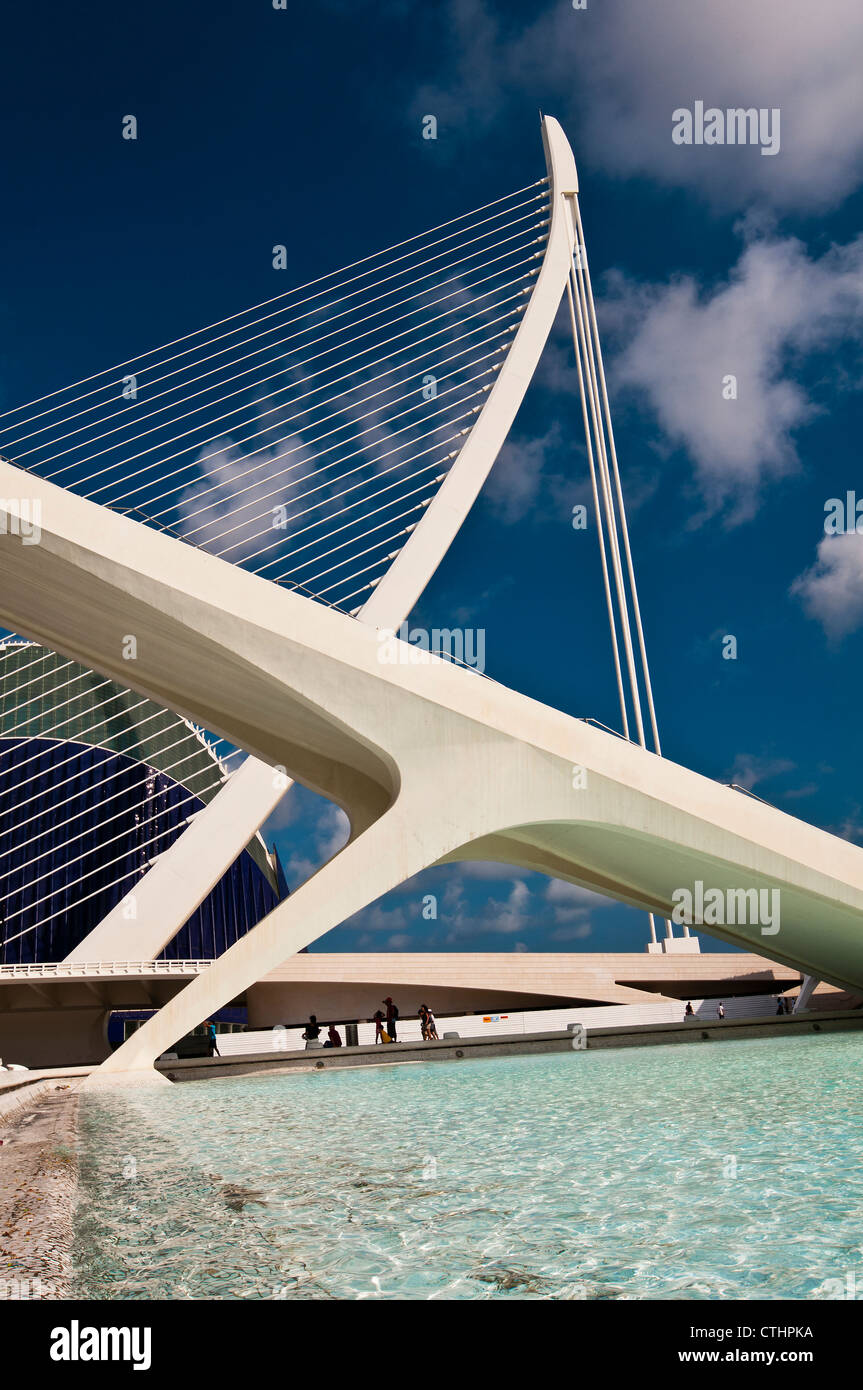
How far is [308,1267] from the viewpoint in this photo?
10.4 ft

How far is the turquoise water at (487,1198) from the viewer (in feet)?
10.0

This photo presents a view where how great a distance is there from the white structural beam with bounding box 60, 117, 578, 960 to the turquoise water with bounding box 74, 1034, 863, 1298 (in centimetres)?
1203

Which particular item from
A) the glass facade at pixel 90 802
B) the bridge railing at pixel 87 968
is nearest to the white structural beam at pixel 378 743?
the bridge railing at pixel 87 968

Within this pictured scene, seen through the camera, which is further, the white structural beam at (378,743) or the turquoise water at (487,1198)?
the white structural beam at (378,743)

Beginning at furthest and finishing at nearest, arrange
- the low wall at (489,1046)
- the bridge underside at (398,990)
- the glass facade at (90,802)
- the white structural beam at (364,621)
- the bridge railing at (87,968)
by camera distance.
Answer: the glass facade at (90,802) < the bridge underside at (398,990) < the bridge railing at (87,968) < the white structural beam at (364,621) < the low wall at (489,1046)

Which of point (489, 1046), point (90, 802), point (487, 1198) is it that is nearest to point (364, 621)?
point (489, 1046)

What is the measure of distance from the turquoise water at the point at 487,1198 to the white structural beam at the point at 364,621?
12.0 meters

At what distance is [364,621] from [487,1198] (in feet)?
50.9

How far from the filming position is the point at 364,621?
1920 centimetres

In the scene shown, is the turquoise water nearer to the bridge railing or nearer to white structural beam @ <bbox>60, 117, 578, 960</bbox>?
white structural beam @ <bbox>60, 117, 578, 960</bbox>

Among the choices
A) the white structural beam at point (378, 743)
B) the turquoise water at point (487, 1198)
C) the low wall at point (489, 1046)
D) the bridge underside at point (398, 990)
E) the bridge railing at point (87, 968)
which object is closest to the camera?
the turquoise water at point (487, 1198)

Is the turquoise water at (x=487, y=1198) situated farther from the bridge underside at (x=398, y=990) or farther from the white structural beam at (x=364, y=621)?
the bridge underside at (x=398, y=990)

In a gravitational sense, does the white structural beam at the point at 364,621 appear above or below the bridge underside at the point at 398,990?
above

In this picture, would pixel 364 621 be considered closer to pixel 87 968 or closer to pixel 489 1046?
pixel 489 1046
